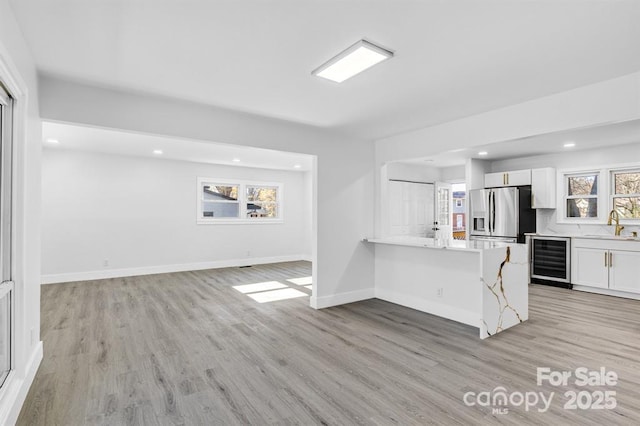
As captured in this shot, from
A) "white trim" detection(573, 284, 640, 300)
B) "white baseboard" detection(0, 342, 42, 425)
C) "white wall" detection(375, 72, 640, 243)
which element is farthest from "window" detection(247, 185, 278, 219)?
"white trim" detection(573, 284, 640, 300)

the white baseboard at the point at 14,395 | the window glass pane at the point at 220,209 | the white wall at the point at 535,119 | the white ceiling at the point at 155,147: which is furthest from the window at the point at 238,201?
the white baseboard at the point at 14,395

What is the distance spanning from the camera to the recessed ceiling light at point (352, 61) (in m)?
2.32

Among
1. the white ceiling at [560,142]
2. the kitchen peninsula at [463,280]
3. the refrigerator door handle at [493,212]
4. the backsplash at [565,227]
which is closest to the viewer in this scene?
the kitchen peninsula at [463,280]

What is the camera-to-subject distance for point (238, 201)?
27.7 ft

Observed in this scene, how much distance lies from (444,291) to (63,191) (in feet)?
22.6

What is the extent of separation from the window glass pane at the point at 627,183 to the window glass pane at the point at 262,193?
23.4ft

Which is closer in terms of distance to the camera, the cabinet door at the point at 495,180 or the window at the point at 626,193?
the window at the point at 626,193

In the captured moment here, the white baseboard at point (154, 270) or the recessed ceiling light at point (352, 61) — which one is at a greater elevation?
the recessed ceiling light at point (352, 61)

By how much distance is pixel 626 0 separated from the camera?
70.7 inches

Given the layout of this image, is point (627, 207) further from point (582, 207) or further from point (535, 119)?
point (535, 119)

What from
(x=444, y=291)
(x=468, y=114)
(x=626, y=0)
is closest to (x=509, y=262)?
(x=444, y=291)

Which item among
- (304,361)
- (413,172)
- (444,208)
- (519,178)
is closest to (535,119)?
(304,361)

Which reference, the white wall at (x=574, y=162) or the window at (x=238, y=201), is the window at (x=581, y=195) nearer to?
the white wall at (x=574, y=162)

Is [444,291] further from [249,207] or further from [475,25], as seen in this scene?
[249,207]
